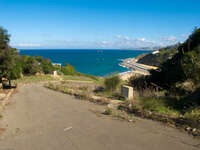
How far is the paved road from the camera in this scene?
12.5ft

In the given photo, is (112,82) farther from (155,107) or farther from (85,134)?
(85,134)

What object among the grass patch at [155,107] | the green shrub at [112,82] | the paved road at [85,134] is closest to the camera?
the paved road at [85,134]

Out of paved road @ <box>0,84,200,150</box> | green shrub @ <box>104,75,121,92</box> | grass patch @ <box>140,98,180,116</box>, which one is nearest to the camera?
paved road @ <box>0,84,200,150</box>

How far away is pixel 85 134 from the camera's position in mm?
4445

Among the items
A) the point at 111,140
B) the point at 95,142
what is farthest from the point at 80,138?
the point at 111,140

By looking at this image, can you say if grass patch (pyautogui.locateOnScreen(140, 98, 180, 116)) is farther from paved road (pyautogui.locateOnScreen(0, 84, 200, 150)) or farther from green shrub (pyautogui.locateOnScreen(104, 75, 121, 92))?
green shrub (pyautogui.locateOnScreen(104, 75, 121, 92))

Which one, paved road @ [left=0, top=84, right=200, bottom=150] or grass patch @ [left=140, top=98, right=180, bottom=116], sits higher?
grass patch @ [left=140, top=98, right=180, bottom=116]

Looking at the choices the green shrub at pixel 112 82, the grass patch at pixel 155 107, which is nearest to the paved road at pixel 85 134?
the grass patch at pixel 155 107

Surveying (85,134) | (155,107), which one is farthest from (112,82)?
(85,134)

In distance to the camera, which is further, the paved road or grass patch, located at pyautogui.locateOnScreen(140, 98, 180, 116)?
grass patch, located at pyautogui.locateOnScreen(140, 98, 180, 116)

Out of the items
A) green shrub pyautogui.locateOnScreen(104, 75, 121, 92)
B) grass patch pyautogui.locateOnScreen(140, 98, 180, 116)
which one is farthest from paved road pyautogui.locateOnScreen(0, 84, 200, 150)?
green shrub pyautogui.locateOnScreen(104, 75, 121, 92)

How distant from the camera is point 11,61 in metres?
11.8

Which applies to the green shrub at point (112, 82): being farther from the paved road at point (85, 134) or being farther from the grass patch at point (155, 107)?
the paved road at point (85, 134)

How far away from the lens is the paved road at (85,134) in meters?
3.82
